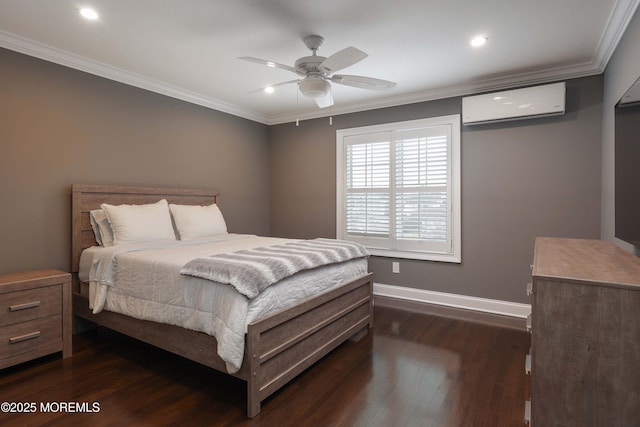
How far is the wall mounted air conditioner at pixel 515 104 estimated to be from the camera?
313 cm

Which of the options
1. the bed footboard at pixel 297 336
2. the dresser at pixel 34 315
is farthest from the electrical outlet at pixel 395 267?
the dresser at pixel 34 315

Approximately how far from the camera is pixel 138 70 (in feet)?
10.9

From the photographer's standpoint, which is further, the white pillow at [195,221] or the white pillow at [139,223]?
the white pillow at [195,221]

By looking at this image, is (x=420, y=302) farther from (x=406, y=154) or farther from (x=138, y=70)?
(x=138, y=70)

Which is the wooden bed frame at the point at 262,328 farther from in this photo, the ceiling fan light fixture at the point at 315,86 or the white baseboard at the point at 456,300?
the ceiling fan light fixture at the point at 315,86

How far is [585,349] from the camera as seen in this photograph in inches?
44.3

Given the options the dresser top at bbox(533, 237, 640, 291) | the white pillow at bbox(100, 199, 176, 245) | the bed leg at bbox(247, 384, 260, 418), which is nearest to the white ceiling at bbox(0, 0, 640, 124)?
the white pillow at bbox(100, 199, 176, 245)

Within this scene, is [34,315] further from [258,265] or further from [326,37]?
[326,37]

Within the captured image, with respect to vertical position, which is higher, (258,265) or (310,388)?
(258,265)

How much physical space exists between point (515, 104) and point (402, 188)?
1456 mm

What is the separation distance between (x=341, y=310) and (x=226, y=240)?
151 centimetres

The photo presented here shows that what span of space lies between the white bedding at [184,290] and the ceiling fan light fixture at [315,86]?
55.3 inches

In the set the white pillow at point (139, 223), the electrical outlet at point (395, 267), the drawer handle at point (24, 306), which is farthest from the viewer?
the electrical outlet at point (395, 267)

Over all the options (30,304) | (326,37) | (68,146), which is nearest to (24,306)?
(30,304)
